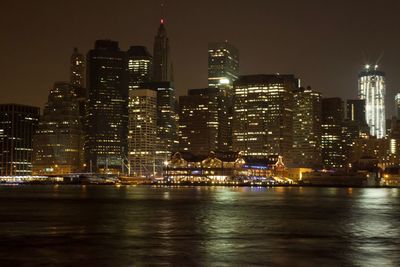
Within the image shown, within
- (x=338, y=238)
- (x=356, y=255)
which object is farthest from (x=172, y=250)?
(x=338, y=238)

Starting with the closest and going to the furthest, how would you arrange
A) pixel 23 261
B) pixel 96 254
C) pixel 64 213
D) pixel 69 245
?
pixel 23 261 < pixel 96 254 < pixel 69 245 < pixel 64 213

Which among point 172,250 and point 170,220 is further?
point 170,220

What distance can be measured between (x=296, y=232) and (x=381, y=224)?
14.1 metres

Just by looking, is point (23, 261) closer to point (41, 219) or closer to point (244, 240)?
point (244, 240)

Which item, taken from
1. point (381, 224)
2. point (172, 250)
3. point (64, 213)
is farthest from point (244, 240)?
point (64, 213)

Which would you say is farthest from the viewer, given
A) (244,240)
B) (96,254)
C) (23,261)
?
(244,240)

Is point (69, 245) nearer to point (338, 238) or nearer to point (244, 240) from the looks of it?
point (244, 240)

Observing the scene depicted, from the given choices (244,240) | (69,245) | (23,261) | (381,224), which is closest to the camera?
(23,261)

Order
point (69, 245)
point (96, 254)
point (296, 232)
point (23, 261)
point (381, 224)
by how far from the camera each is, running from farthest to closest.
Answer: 1. point (381, 224)
2. point (296, 232)
3. point (69, 245)
4. point (96, 254)
5. point (23, 261)

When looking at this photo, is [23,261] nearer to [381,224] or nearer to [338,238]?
[338,238]

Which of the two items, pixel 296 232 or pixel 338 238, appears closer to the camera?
pixel 338 238

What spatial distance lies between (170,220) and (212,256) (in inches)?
1206

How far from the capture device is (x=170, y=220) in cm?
7269

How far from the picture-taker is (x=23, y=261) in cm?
4016
